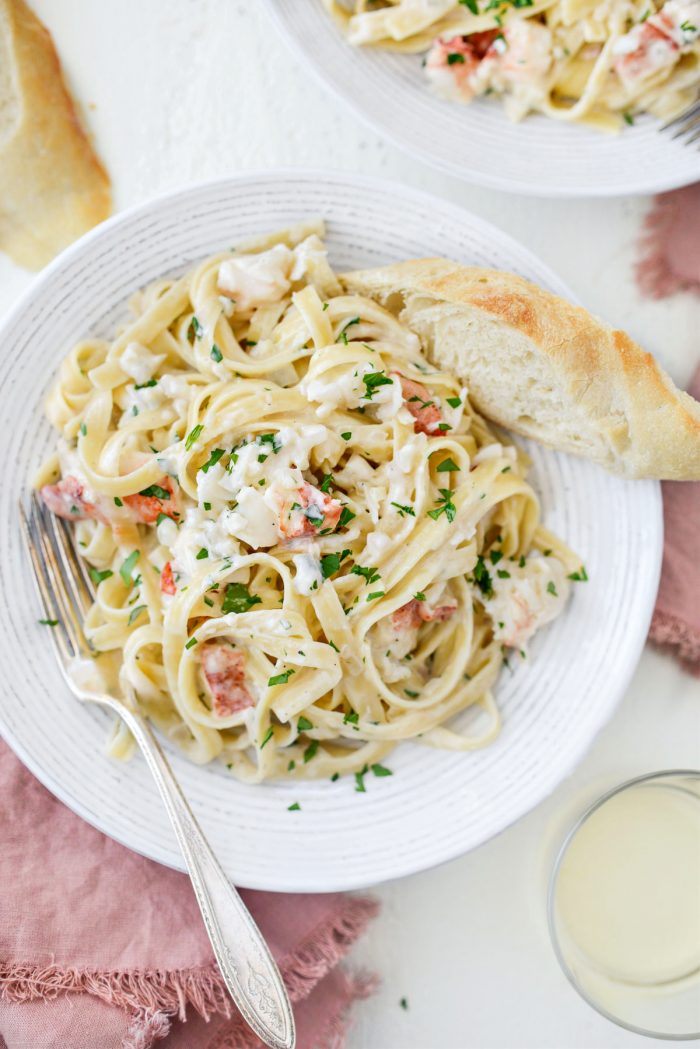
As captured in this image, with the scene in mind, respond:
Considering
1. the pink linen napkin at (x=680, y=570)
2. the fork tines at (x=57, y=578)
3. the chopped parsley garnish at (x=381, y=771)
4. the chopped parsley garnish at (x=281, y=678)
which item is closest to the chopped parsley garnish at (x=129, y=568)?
the fork tines at (x=57, y=578)

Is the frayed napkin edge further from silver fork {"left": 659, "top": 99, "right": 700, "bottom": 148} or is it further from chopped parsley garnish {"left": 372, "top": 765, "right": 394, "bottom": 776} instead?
silver fork {"left": 659, "top": 99, "right": 700, "bottom": 148}

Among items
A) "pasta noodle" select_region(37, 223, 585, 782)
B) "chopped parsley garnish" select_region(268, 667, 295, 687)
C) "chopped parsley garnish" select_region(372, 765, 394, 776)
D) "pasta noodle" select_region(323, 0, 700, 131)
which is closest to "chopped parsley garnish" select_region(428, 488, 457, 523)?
"pasta noodle" select_region(37, 223, 585, 782)

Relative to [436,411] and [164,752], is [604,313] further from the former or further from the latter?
[164,752]

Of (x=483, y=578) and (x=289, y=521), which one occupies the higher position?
(x=289, y=521)

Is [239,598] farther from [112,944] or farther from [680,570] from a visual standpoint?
[680,570]

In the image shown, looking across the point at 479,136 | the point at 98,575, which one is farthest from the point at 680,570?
the point at 98,575

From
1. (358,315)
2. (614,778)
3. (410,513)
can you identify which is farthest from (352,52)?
(614,778)

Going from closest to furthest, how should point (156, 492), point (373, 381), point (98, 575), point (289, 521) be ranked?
point (289, 521)
point (373, 381)
point (156, 492)
point (98, 575)
